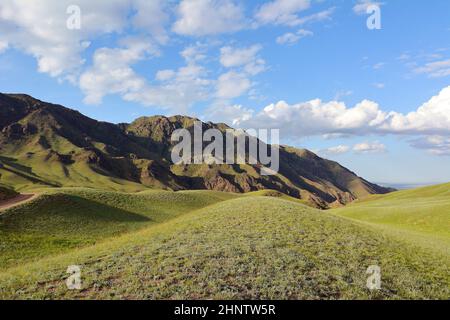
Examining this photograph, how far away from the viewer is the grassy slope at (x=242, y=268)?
1709 centimetres

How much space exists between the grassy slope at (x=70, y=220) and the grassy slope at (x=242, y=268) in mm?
10601

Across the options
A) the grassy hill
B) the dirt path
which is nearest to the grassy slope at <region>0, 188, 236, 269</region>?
the dirt path

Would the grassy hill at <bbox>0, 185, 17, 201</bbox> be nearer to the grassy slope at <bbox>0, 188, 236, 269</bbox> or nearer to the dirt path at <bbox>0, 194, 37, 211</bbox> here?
the dirt path at <bbox>0, 194, 37, 211</bbox>

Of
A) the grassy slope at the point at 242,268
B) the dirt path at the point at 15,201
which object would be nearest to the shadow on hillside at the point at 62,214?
the dirt path at the point at 15,201

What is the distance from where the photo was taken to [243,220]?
3747 cm

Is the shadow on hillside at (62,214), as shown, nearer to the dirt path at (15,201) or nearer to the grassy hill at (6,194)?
the dirt path at (15,201)

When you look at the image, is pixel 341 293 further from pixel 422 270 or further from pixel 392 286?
pixel 422 270

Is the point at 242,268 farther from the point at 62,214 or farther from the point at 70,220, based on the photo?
the point at 62,214

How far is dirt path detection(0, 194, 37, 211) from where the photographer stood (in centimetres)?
4836

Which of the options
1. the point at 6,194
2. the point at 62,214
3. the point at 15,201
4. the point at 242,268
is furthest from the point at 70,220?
A: the point at 242,268

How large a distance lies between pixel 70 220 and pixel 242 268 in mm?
38007

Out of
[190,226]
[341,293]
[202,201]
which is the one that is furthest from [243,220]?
[202,201]

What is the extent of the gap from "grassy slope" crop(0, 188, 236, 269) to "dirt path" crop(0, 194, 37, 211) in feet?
4.41
